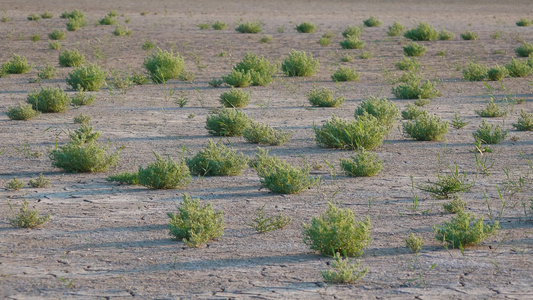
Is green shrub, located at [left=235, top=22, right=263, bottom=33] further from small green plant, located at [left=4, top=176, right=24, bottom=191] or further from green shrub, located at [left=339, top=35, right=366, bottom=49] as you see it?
small green plant, located at [left=4, top=176, right=24, bottom=191]

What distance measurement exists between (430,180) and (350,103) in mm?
6000

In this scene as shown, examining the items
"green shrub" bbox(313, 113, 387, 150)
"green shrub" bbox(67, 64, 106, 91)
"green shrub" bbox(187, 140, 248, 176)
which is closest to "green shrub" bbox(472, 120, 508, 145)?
"green shrub" bbox(313, 113, 387, 150)

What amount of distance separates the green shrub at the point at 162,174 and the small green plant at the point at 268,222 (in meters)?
1.41

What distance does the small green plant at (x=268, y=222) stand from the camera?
6.75m

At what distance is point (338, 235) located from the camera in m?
6.00

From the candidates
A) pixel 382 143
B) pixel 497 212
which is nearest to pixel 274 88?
pixel 382 143

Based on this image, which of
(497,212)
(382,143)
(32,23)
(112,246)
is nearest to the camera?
(112,246)

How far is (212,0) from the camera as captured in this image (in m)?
52.8

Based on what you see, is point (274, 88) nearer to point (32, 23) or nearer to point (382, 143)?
point (382, 143)

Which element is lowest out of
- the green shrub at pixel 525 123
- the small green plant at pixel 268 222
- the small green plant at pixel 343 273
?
the green shrub at pixel 525 123

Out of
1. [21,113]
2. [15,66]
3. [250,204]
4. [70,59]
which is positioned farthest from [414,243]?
[70,59]

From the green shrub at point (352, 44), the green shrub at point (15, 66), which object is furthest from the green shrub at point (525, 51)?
the green shrub at point (15, 66)

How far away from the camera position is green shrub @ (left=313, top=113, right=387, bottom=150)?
1016cm

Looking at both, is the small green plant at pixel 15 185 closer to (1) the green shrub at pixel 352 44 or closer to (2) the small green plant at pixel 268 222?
(2) the small green plant at pixel 268 222
